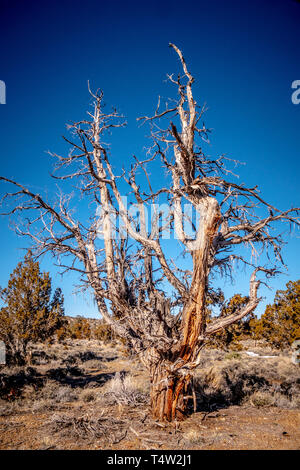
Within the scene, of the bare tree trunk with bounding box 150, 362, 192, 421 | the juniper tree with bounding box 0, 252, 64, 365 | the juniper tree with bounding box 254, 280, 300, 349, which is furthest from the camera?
the juniper tree with bounding box 254, 280, 300, 349

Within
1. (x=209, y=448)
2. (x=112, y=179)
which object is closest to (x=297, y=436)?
(x=209, y=448)

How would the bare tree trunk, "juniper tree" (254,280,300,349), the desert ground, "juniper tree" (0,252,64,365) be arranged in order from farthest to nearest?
"juniper tree" (254,280,300,349) → "juniper tree" (0,252,64,365) → the bare tree trunk → the desert ground

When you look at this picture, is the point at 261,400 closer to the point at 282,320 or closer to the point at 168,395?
the point at 168,395

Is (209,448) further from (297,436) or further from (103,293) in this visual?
(103,293)

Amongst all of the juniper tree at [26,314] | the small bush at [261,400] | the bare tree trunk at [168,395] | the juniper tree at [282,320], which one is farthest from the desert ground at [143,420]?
the juniper tree at [282,320]

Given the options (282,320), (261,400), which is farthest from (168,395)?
(282,320)

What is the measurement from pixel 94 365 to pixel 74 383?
5.73 metres

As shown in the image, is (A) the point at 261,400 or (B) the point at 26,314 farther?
(B) the point at 26,314

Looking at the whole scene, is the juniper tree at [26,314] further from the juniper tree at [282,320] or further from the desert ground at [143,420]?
the juniper tree at [282,320]

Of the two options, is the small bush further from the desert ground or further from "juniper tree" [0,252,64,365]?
→ "juniper tree" [0,252,64,365]

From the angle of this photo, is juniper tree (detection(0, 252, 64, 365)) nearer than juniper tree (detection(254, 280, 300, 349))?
Yes

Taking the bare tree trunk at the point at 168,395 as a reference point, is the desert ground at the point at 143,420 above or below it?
below

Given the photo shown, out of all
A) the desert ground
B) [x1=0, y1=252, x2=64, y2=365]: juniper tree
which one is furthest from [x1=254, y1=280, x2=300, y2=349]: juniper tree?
[x1=0, y1=252, x2=64, y2=365]: juniper tree
